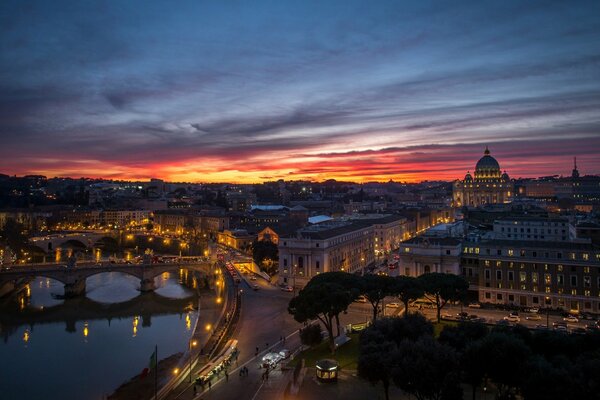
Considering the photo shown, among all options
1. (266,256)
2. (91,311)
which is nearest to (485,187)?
(266,256)

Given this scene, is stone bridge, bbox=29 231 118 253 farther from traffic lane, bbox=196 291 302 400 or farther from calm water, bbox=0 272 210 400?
traffic lane, bbox=196 291 302 400

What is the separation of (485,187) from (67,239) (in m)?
91.7

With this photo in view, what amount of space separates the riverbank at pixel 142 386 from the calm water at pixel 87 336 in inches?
23.5

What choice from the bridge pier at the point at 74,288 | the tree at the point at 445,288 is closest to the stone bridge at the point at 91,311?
the bridge pier at the point at 74,288

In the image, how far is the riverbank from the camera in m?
20.3

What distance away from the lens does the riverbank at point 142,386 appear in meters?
20.3

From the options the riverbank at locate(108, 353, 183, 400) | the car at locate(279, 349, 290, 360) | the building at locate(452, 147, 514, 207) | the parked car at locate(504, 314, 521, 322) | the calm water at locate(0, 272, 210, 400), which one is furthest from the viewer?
the building at locate(452, 147, 514, 207)

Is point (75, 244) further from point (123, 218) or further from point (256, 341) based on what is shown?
point (256, 341)

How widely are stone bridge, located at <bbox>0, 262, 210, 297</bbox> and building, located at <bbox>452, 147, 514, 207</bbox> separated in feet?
282

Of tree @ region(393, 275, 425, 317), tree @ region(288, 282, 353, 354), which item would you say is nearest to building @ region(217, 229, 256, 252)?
tree @ region(393, 275, 425, 317)

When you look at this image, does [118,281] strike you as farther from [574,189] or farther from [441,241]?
[574,189]

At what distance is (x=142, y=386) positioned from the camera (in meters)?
21.3

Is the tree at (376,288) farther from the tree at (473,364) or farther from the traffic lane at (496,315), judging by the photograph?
the tree at (473,364)

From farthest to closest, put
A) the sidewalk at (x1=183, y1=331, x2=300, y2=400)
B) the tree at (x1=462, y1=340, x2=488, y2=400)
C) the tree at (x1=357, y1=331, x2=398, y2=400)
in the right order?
the sidewalk at (x1=183, y1=331, x2=300, y2=400) → the tree at (x1=357, y1=331, x2=398, y2=400) → the tree at (x1=462, y1=340, x2=488, y2=400)
